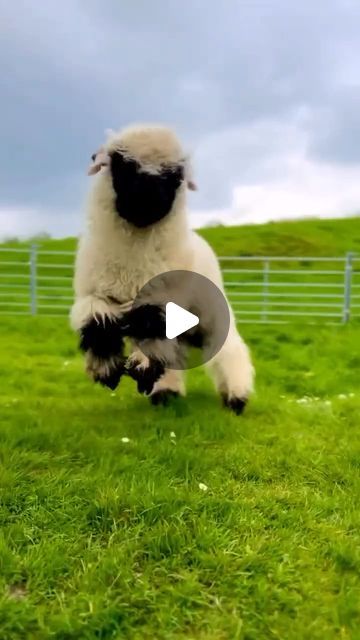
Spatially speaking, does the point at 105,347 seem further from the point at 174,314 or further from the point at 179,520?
the point at 179,520

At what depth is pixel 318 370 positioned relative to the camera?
381 inches

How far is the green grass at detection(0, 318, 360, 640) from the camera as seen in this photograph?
3.01 m

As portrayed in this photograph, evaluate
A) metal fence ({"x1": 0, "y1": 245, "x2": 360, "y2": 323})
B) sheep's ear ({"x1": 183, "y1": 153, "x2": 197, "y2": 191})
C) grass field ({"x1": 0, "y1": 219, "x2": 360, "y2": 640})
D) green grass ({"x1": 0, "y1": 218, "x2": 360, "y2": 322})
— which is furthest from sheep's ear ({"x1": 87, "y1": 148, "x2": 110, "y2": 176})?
green grass ({"x1": 0, "y1": 218, "x2": 360, "y2": 322})

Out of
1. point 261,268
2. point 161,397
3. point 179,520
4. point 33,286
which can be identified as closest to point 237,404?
point 161,397

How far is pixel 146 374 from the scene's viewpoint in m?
4.85

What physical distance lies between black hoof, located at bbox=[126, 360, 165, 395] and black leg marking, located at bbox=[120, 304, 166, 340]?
22 centimetres

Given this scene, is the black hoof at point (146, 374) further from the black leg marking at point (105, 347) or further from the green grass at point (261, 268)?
the green grass at point (261, 268)

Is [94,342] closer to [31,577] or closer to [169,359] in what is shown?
[169,359]

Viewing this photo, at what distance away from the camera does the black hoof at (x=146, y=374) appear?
15.9 feet

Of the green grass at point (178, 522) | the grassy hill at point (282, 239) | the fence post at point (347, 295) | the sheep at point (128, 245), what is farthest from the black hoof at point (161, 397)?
the grassy hill at point (282, 239)

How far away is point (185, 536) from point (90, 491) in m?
0.72

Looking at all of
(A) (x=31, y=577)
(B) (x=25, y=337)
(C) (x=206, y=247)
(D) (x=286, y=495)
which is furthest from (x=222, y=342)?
(B) (x=25, y=337)

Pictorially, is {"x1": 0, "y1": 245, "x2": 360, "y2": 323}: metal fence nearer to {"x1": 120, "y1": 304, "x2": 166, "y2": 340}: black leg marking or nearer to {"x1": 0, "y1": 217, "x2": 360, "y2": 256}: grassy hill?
{"x1": 0, "y1": 217, "x2": 360, "y2": 256}: grassy hill

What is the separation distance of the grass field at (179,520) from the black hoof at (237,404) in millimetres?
184
